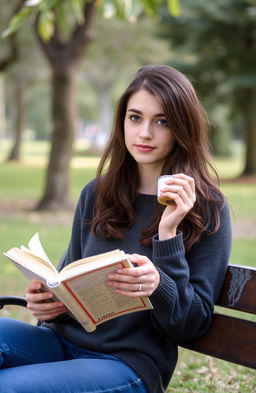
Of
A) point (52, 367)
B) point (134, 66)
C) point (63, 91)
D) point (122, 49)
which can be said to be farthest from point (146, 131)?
point (134, 66)

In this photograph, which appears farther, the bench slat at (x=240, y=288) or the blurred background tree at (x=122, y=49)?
the blurred background tree at (x=122, y=49)

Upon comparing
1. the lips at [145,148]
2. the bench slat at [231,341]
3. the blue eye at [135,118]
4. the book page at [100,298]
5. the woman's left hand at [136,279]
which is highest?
the blue eye at [135,118]

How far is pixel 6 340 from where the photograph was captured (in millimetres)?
2713

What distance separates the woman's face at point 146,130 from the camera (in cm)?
272

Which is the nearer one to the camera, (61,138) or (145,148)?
(145,148)

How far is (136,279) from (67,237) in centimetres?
855

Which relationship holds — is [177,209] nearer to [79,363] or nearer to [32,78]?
[79,363]

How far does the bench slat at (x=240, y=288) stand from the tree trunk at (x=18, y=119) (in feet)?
104

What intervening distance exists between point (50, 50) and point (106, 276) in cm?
1129

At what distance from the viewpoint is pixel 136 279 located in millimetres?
2266

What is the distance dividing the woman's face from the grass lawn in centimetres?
41

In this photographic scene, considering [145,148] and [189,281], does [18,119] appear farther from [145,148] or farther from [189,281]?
[189,281]

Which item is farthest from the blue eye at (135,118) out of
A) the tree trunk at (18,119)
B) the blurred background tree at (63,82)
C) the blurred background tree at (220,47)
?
the tree trunk at (18,119)

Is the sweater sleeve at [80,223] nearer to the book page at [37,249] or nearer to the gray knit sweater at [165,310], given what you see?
the gray knit sweater at [165,310]
